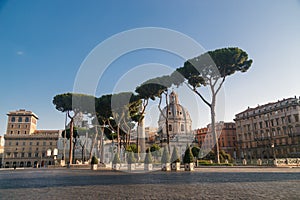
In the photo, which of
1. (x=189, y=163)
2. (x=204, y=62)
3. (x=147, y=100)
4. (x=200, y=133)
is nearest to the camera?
(x=189, y=163)

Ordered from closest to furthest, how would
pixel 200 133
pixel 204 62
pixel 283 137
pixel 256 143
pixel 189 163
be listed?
1. pixel 189 163
2. pixel 204 62
3. pixel 283 137
4. pixel 256 143
5. pixel 200 133

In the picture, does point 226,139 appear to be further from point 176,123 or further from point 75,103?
point 75,103

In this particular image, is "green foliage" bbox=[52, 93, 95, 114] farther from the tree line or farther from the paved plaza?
the paved plaza

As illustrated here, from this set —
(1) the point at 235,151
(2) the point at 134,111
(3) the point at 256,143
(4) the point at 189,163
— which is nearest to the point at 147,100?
(2) the point at 134,111

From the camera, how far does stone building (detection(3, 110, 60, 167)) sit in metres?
74.9

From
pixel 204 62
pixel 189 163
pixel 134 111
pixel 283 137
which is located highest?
pixel 204 62

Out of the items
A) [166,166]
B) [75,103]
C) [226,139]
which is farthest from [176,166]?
[226,139]

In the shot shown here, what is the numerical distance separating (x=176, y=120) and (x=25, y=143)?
5000 centimetres

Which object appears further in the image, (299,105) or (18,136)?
(18,136)

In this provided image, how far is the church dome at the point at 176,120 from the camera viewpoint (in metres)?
75.7

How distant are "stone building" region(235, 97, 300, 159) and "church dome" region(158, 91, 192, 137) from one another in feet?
53.5

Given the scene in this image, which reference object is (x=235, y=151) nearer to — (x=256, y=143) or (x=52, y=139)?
(x=256, y=143)

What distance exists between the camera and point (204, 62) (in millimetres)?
29375

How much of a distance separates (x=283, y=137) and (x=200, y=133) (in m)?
32.7
